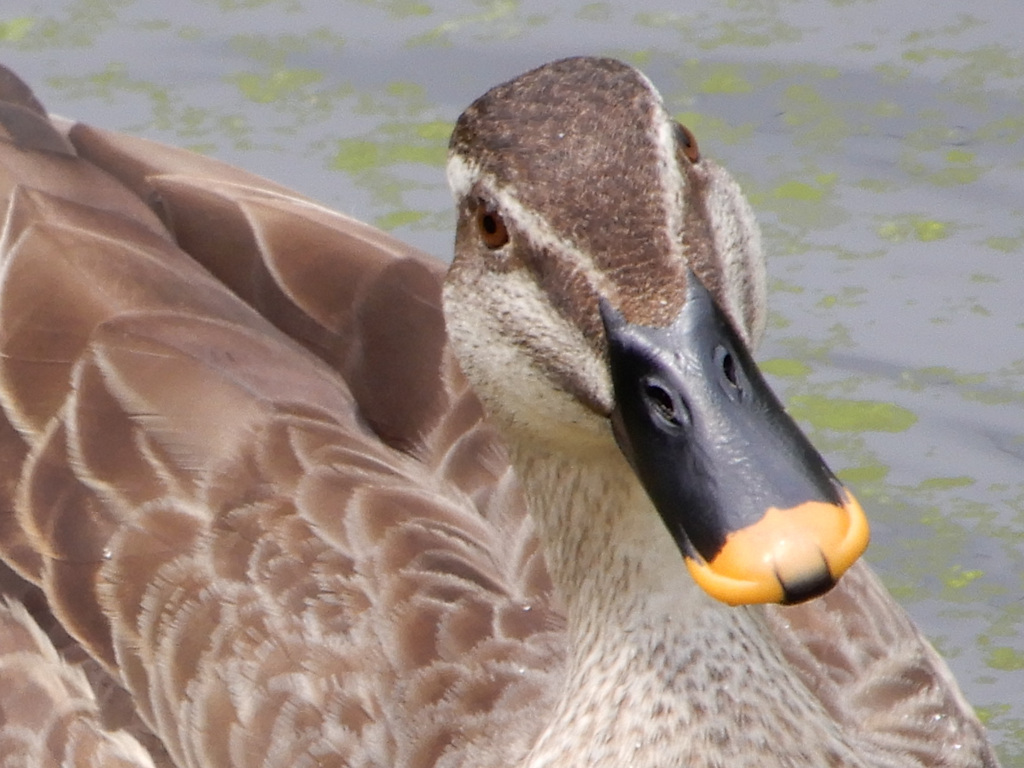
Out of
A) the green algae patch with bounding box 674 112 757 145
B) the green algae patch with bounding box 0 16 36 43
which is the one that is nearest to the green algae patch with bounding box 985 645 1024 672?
the green algae patch with bounding box 674 112 757 145

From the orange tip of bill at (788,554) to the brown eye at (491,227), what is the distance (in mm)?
781

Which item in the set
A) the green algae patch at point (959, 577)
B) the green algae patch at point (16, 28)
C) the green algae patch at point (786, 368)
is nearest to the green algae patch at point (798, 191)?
the green algae patch at point (786, 368)

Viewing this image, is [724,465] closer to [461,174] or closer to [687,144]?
[687,144]

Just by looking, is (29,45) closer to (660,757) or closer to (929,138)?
(929,138)

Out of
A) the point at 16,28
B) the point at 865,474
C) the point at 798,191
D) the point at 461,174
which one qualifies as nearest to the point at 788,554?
the point at 461,174

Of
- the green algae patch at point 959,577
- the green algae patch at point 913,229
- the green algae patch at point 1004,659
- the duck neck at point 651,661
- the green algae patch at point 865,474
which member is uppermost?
the duck neck at point 651,661

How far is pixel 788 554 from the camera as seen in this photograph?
315 centimetres

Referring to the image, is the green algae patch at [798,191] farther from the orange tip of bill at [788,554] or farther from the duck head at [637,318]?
the orange tip of bill at [788,554]

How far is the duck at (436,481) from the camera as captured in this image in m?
3.47

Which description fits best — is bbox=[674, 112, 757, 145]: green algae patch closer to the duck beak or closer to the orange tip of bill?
the duck beak

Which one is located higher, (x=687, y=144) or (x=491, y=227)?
(x=687, y=144)

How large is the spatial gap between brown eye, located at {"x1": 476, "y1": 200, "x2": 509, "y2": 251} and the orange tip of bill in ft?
2.56

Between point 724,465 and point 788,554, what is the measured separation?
20 centimetres

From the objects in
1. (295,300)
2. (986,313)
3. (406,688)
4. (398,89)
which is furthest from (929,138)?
(406,688)
